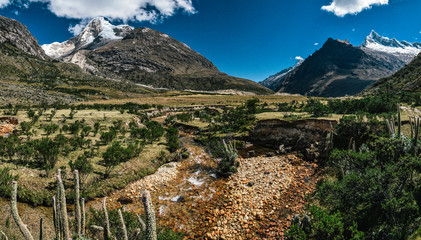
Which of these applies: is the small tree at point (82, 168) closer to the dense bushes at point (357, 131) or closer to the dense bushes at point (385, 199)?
the dense bushes at point (385, 199)

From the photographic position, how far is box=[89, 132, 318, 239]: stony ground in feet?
33.9

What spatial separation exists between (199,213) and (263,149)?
47.6 ft

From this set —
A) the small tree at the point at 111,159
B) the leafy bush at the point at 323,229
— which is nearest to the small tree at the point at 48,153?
the small tree at the point at 111,159

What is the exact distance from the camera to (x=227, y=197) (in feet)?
43.2

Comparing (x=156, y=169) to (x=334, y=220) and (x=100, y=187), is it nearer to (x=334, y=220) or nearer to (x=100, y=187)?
(x=100, y=187)

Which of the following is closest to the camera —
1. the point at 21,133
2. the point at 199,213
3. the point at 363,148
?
the point at 199,213

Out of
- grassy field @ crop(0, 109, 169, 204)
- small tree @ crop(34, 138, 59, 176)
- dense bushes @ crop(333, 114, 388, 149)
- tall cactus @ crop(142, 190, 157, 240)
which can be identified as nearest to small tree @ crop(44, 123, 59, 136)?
grassy field @ crop(0, 109, 169, 204)

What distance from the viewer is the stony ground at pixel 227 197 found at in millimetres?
10336

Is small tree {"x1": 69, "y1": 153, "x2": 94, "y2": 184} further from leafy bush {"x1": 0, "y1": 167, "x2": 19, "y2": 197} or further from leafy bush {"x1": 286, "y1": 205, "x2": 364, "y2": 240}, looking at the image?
leafy bush {"x1": 286, "y1": 205, "x2": 364, "y2": 240}

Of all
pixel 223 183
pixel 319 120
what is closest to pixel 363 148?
pixel 319 120

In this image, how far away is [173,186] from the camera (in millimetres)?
14891

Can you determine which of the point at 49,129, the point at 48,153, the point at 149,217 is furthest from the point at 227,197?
the point at 49,129

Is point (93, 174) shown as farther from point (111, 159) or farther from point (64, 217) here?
point (64, 217)

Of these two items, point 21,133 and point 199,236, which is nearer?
point 199,236
